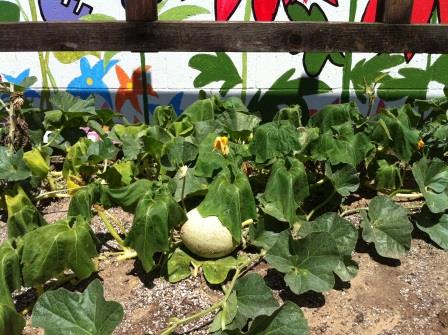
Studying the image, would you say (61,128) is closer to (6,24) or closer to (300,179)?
(6,24)

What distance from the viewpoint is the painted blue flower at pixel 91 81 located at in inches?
173

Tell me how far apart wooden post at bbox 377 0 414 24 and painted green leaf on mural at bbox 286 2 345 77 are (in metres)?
0.62

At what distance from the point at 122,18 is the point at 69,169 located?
142 cm

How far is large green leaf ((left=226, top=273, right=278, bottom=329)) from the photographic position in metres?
2.24

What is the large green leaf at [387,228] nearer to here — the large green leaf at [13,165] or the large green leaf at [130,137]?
the large green leaf at [130,137]

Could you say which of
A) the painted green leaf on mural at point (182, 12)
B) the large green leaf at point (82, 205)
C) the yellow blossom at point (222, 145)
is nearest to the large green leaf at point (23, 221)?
the large green leaf at point (82, 205)

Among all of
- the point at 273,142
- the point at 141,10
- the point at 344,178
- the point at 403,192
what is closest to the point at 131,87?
the point at 141,10

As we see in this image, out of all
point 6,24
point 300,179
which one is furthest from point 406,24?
point 6,24

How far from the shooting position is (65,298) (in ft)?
7.15

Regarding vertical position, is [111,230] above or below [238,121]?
below

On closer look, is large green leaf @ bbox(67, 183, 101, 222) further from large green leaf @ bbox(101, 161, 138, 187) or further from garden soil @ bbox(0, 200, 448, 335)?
large green leaf @ bbox(101, 161, 138, 187)

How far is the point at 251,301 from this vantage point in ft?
7.54

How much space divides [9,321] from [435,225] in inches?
90.5

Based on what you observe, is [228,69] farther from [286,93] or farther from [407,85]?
[407,85]
